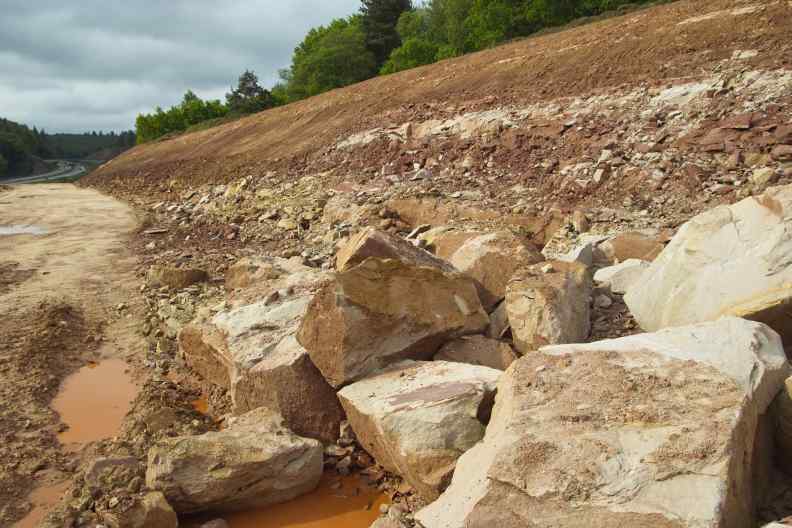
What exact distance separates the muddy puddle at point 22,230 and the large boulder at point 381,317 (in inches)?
444

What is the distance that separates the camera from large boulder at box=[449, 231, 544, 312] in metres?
5.03

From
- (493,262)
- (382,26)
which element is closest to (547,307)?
(493,262)

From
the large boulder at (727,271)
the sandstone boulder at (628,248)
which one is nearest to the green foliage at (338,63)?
the sandstone boulder at (628,248)

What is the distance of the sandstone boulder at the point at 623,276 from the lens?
195 inches

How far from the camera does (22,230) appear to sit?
13516mm

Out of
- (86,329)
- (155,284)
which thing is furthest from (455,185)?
(86,329)

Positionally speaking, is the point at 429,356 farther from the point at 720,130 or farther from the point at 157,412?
the point at 720,130

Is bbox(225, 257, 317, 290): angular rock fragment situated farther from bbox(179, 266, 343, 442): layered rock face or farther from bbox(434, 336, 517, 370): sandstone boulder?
bbox(434, 336, 517, 370): sandstone boulder

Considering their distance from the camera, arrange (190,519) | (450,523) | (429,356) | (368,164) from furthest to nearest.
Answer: (368,164) → (429,356) → (190,519) → (450,523)

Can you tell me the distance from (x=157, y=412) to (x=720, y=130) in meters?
7.47

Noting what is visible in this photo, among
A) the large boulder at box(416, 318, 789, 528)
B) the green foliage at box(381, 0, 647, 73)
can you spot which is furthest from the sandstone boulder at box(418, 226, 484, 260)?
the green foliage at box(381, 0, 647, 73)

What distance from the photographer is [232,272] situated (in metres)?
6.82

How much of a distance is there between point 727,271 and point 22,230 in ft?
47.0

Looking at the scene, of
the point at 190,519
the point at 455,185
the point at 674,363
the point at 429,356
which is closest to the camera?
the point at 674,363
